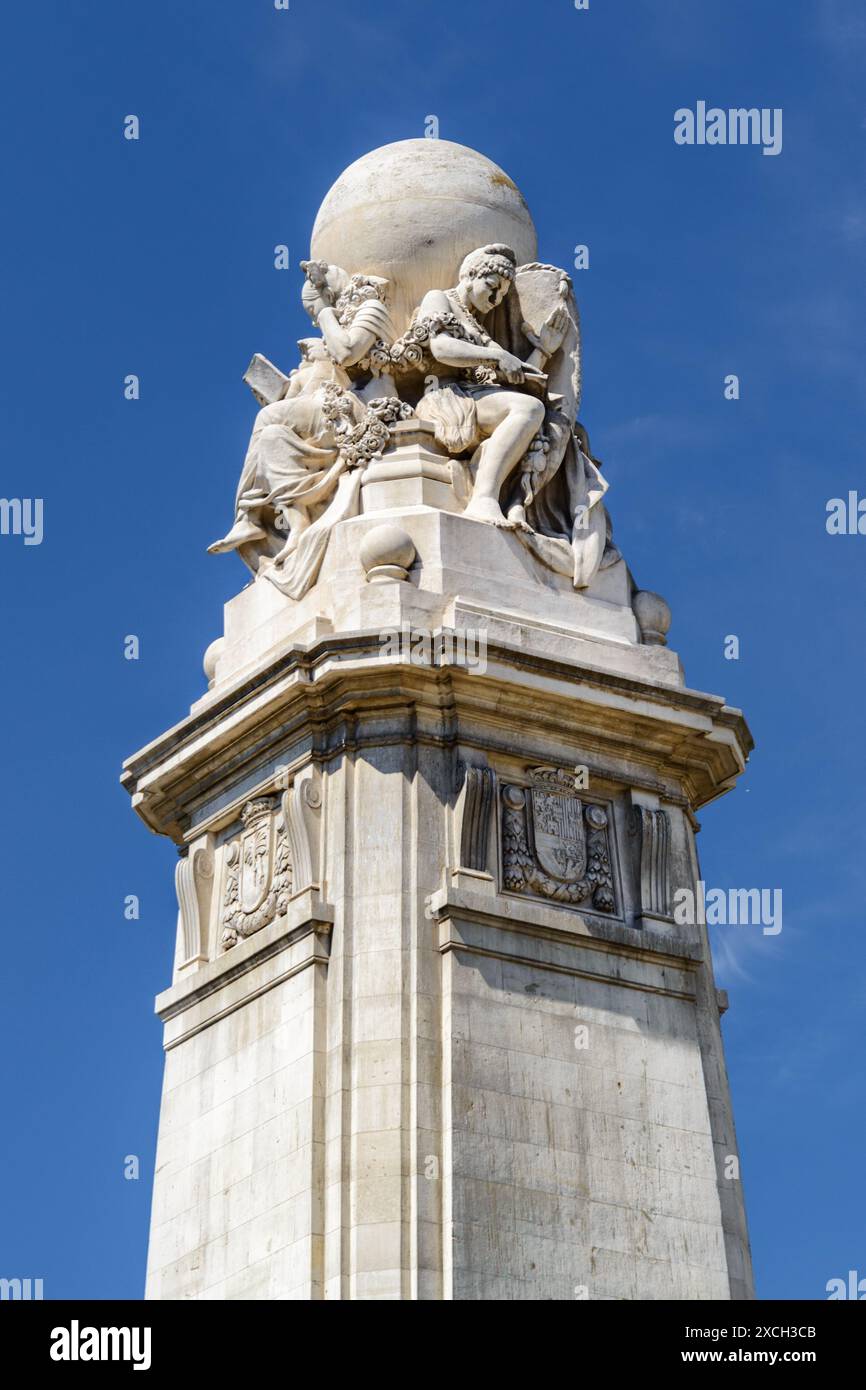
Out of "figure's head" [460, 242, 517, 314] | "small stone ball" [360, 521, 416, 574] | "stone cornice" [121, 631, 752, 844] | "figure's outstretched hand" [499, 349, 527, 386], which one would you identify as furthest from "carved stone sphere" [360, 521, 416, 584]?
"figure's head" [460, 242, 517, 314]

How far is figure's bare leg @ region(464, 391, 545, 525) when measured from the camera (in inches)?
1095

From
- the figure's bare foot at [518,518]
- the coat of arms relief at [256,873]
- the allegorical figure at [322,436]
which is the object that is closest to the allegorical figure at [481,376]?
the figure's bare foot at [518,518]

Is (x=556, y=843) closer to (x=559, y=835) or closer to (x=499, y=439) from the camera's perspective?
(x=559, y=835)

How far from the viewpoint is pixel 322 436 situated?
2888 cm

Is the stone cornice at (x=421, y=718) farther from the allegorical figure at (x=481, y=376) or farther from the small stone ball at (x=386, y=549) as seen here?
the allegorical figure at (x=481, y=376)

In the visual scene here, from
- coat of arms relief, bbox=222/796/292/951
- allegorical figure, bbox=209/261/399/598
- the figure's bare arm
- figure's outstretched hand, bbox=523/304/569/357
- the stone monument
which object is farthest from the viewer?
figure's outstretched hand, bbox=523/304/569/357

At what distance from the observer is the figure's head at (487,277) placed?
1140 inches

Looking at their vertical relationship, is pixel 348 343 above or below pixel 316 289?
below

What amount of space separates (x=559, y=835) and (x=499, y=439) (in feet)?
15.1

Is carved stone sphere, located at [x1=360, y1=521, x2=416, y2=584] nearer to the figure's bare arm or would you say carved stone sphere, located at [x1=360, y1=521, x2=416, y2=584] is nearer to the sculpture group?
the sculpture group

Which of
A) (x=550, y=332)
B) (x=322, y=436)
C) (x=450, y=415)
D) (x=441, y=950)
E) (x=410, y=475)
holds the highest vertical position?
(x=550, y=332)

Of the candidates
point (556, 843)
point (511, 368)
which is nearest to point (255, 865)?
point (556, 843)

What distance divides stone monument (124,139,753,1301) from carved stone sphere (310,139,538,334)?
5 centimetres
